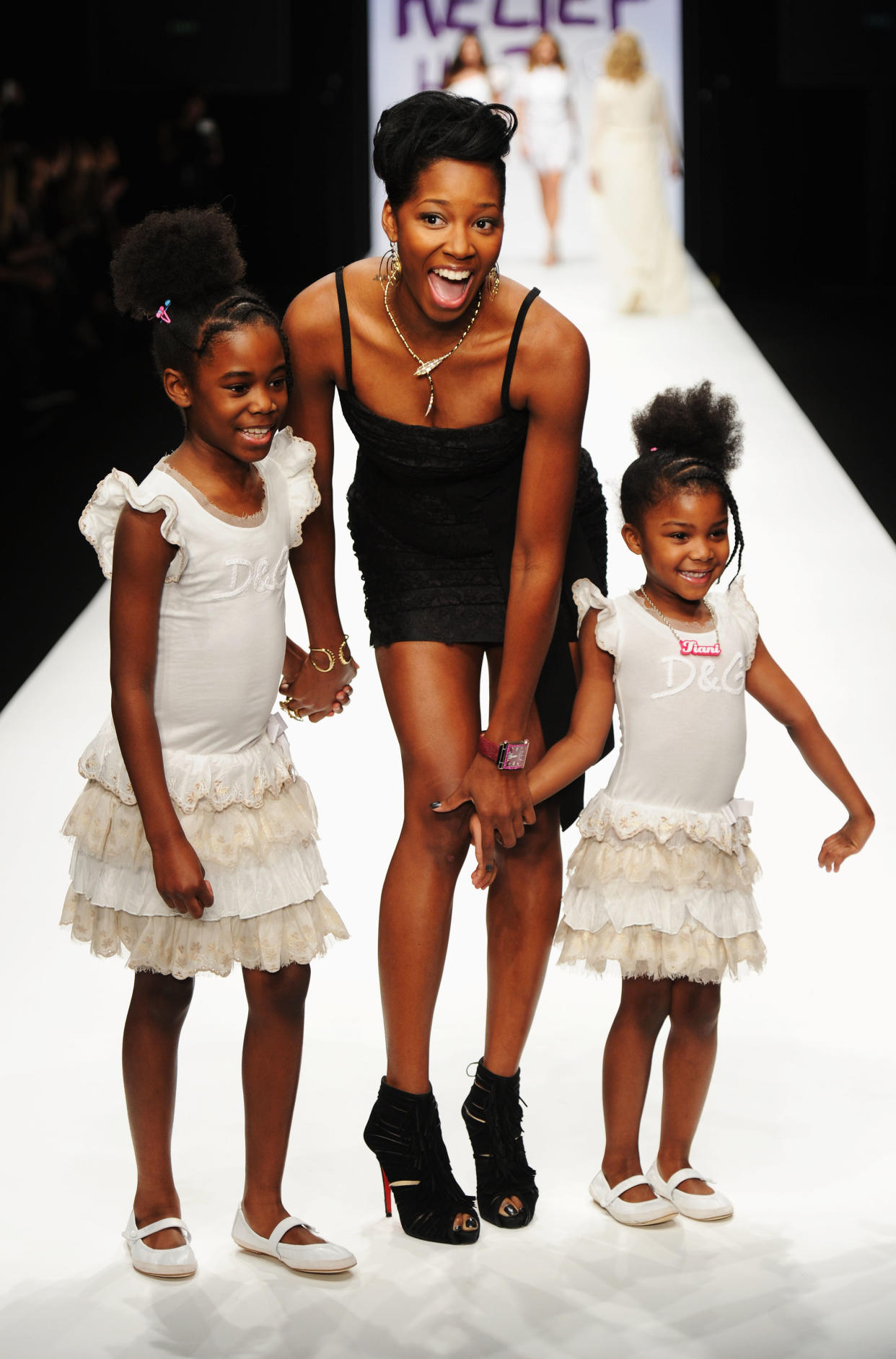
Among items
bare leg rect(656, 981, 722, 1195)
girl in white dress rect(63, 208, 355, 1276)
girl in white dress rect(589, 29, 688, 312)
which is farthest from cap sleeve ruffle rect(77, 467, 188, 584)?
girl in white dress rect(589, 29, 688, 312)

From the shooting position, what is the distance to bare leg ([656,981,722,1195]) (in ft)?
7.81

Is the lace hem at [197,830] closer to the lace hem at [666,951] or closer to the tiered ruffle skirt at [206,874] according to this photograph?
the tiered ruffle skirt at [206,874]

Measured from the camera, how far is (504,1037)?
2.42 meters

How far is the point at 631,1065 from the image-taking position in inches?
93.5

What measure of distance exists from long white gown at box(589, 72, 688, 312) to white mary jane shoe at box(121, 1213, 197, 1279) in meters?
8.29

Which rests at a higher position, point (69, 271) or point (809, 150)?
point (809, 150)

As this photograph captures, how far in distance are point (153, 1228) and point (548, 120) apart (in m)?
10.8

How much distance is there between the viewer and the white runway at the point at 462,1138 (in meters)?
2.12

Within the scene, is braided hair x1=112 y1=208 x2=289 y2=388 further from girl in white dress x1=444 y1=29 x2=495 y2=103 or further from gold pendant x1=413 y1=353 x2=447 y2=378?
girl in white dress x1=444 y1=29 x2=495 y2=103

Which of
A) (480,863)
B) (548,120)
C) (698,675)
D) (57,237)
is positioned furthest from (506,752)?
(548,120)

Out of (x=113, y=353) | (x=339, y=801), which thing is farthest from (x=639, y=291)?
(x=339, y=801)

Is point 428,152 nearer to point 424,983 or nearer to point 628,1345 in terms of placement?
point 424,983

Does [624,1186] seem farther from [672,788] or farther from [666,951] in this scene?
[672,788]

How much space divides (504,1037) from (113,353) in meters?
8.37
